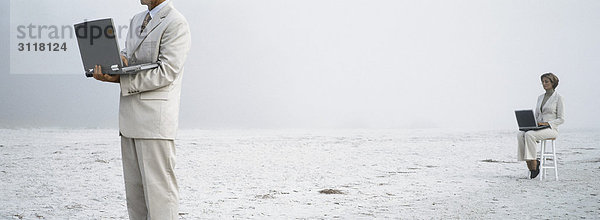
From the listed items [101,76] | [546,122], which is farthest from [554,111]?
[101,76]

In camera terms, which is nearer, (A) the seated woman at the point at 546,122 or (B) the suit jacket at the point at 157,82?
(B) the suit jacket at the point at 157,82

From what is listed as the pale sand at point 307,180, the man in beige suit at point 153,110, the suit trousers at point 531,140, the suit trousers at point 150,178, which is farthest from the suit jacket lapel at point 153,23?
the suit trousers at point 531,140

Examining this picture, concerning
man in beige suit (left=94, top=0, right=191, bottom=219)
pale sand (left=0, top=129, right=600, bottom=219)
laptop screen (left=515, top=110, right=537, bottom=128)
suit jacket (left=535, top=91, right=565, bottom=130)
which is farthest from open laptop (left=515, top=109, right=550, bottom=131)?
man in beige suit (left=94, top=0, right=191, bottom=219)

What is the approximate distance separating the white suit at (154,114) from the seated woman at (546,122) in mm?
4675

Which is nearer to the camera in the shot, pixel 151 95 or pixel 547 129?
pixel 151 95

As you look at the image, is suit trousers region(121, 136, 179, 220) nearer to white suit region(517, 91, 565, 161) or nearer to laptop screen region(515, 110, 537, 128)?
laptop screen region(515, 110, 537, 128)

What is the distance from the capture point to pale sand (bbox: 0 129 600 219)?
402 cm

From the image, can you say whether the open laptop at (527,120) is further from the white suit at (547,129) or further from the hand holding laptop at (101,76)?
the hand holding laptop at (101,76)

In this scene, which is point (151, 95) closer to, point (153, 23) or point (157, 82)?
point (157, 82)

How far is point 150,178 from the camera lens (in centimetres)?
201

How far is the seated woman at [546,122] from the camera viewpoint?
5.74 meters

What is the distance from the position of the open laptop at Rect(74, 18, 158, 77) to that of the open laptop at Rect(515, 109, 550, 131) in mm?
4666

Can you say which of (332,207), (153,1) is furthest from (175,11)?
(332,207)

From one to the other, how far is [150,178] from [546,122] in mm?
4904
